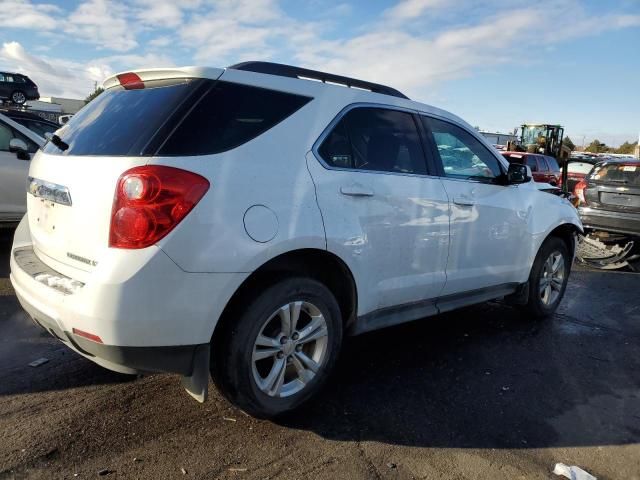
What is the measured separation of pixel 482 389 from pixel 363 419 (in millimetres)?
963

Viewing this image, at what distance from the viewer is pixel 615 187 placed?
26.0 ft

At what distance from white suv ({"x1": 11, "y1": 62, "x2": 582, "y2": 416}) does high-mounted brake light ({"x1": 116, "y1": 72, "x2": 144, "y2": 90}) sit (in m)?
0.01

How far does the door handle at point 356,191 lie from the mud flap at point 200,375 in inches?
45.1

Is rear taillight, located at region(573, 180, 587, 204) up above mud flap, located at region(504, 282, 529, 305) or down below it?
above

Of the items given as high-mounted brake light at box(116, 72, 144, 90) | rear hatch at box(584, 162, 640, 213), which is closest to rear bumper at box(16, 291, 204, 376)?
high-mounted brake light at box(116, 72, 144, 90)

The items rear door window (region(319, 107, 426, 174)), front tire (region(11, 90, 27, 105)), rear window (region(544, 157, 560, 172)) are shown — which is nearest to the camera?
rear door window (region(319, 107, 426, 174))

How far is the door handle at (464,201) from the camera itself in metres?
3.84

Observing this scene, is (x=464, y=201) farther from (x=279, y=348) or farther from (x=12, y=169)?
(x=12, y=169)

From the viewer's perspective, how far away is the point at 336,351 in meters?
3.19

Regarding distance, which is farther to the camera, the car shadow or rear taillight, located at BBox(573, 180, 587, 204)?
rear taillight, located at BBox(573, 180, 587, 204)

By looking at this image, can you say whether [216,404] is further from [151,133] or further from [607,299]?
[607,299]

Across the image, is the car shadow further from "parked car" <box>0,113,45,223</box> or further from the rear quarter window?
"parked car" <box>0,113,45,223</box>

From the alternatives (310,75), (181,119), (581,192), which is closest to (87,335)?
(181,119)

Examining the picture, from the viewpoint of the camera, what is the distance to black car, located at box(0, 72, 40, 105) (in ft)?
86.3
